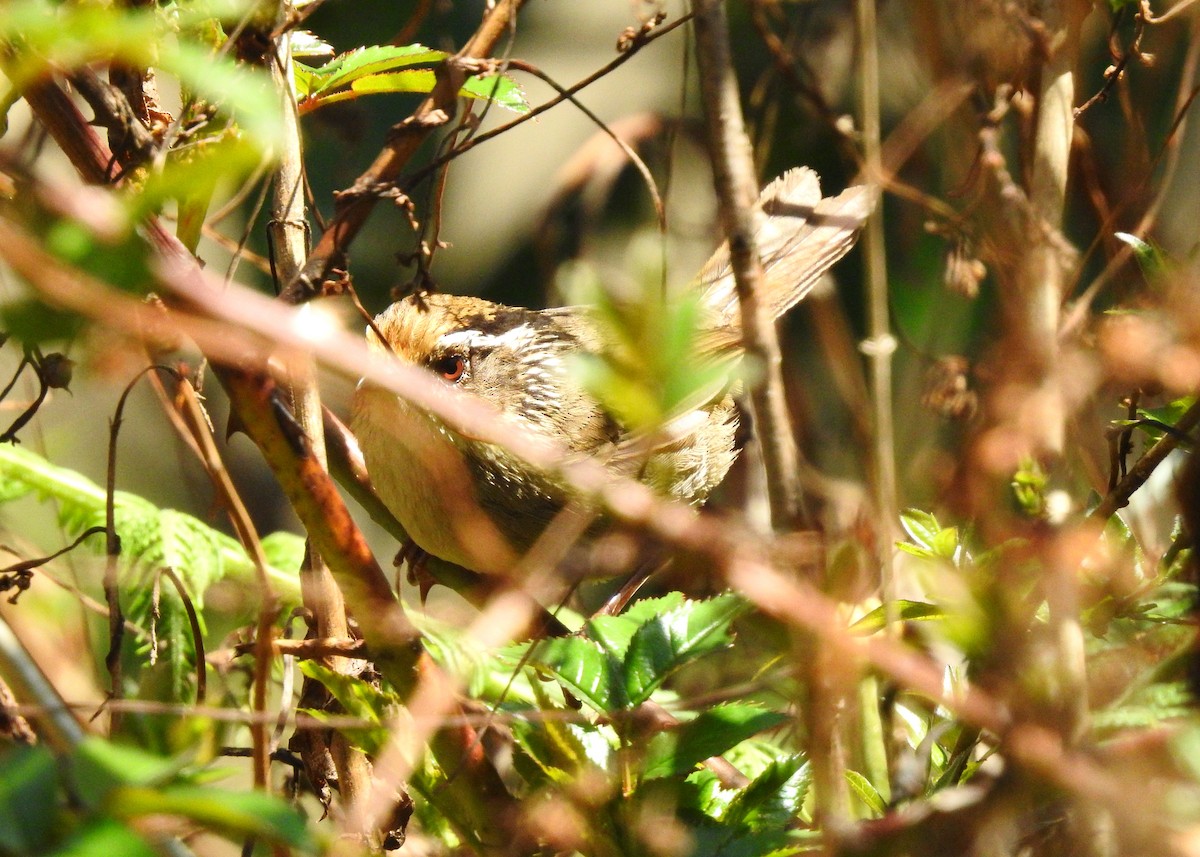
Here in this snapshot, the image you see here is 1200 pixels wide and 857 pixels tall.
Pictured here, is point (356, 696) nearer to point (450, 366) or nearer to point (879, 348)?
point (879, 348)

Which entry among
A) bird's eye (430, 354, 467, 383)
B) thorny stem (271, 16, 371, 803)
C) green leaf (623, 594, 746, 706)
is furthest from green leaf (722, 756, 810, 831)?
bird's eye (430, 354, 467, 383)

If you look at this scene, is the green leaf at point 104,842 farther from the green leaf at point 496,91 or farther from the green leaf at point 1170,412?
the green leaf at point 1170,412

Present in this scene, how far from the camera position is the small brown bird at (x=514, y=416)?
117 inches

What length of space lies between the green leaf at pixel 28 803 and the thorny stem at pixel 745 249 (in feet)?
2.41

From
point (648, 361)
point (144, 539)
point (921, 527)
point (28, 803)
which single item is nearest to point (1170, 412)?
point (921, 527)

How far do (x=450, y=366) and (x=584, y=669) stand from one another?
69.2 inches

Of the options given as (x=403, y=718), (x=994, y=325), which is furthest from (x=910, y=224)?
(x=403, y=718)

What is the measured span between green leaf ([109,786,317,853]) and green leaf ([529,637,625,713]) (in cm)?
76

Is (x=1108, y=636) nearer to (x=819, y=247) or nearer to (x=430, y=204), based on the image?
(x=430, y=204)

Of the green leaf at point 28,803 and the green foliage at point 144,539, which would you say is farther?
the green foliage at point 144,539

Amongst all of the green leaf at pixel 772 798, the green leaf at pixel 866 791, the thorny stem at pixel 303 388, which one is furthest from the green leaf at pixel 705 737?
the thorny stem at pixel 303 388

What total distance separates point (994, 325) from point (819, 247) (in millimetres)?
727

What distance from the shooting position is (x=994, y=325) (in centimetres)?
355

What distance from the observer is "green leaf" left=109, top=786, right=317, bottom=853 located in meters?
0.86
